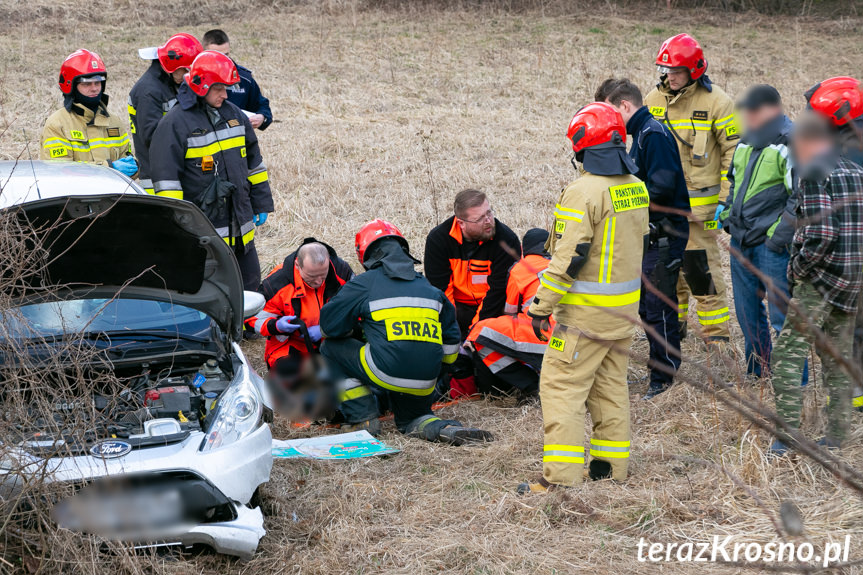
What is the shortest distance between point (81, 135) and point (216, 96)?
1.31 m

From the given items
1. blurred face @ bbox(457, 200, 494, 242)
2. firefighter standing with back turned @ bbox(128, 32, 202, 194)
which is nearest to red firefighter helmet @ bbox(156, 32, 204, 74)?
firefighter standing with back turned @ bbox(128, 32, 202, 194)

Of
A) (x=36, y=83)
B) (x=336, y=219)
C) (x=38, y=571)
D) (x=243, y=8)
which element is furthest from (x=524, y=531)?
(x=243, y=8)

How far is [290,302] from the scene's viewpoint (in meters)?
5.90

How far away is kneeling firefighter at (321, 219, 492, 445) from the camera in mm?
5168

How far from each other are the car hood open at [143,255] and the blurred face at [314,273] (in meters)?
1.11

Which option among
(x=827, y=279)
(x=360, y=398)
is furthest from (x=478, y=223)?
(x=827, y=279)

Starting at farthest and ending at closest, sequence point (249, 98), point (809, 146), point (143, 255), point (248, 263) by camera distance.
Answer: point (249, 98) < point (248, 263) < point (143, 255) < point (809, 146)

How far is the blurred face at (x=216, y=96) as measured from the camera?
6.21 metres

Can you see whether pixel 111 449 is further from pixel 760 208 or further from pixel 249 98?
pixel 249 98

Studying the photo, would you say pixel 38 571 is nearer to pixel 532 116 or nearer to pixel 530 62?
pixel 532 116

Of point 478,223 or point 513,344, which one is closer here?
point 513,344

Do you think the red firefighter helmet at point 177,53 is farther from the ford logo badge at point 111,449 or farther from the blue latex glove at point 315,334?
the ford logo badge at point 111,449

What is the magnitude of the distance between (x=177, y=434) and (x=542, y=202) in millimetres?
6721

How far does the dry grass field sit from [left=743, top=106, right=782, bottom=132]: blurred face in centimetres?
164
